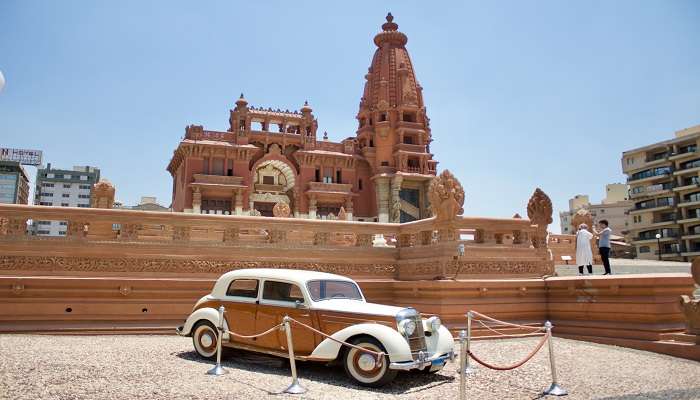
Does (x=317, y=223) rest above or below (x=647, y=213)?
below

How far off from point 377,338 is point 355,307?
2.54 ft

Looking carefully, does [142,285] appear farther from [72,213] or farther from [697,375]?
[697,375]

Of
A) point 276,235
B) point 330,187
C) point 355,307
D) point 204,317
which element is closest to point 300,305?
point 355,307

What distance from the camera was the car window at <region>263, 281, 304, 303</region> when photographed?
7.72 meters

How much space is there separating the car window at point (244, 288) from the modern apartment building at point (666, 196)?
50.4 meters

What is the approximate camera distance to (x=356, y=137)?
46594 mm

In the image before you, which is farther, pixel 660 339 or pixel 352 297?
pixel 660 339

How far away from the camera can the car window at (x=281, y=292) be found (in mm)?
7723

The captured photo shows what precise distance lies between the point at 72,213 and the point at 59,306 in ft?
6.35

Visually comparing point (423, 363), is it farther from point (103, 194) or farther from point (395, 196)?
point (395, 196)

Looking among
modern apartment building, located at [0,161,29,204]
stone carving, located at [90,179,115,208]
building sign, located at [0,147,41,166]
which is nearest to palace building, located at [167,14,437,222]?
stone carving, located at [90,179,115,208]

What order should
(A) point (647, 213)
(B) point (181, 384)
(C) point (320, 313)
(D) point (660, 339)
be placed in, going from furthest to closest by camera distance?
(A) point (647, 213)
(D) point (660, 339)
(C) point (320, 313)
(B) point (181, 384)

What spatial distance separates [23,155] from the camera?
259 feet

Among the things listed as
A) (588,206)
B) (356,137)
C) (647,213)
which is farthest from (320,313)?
(588,206)
